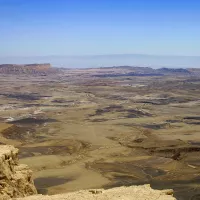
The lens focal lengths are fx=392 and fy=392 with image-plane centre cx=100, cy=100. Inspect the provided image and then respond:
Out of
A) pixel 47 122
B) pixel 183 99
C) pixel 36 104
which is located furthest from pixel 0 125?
pixel 183 99

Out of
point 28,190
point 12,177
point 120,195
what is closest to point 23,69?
point 28,190

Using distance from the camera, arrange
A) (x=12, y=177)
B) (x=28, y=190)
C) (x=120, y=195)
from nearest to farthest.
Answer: (x=120, y=195) < (x=12, y=177) < (x=28, y=190)

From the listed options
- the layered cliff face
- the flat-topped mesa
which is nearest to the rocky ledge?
the layered cliff face

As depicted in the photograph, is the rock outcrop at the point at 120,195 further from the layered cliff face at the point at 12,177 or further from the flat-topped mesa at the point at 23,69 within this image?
the flat-topped mesa at the point at 23,69

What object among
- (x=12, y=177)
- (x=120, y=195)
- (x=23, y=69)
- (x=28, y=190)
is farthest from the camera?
(x=23, y=69)

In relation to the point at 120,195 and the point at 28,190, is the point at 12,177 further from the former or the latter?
the point at 120,195

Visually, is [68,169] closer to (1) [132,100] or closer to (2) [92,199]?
(2) [92,199]

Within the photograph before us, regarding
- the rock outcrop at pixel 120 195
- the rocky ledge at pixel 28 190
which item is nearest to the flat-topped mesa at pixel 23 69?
the rocky ledge at pixel 28 190
